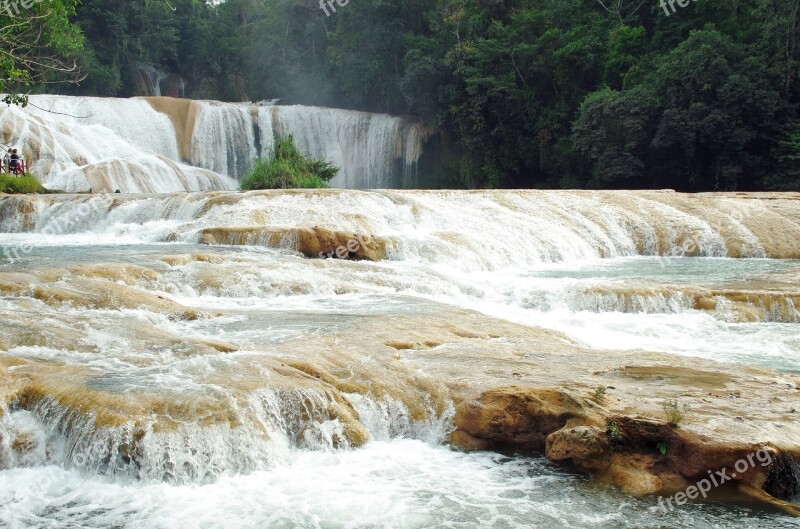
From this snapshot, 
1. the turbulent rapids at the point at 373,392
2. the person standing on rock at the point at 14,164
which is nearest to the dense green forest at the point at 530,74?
the turbulent rapids at the point at 373,392

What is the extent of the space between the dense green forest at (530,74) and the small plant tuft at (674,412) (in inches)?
841

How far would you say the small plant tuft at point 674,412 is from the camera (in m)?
5.34

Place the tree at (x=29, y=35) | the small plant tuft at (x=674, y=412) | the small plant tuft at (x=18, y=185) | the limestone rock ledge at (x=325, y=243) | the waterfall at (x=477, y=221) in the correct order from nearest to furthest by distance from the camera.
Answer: the small plant tuft at (x=674, y=412)
the tree at (x=29, y=35)
the limestone rock ledge at (x=325, y=243)
the waterfall at (x=477, y=221)
the small plant tuft at (x=18, y=185)

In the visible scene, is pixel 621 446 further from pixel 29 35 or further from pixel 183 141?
pixel 183 141

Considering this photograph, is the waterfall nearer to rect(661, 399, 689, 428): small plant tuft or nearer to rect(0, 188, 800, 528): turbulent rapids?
rect(0, 188, 800, 528): turbulent rapids

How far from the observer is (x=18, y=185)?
63.9 ft

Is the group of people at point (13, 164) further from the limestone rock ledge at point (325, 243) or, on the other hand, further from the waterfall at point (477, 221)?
the limestone rock ledge at point (325, 243)

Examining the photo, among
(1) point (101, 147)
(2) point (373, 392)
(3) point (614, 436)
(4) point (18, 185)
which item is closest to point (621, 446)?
(3) point (614, 436)

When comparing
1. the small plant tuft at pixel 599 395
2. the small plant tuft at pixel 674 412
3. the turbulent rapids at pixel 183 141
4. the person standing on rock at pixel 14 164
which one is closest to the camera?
the small plant tuft at pixel 674 412

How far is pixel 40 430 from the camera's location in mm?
5473

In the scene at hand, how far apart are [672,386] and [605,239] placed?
36.7 ft

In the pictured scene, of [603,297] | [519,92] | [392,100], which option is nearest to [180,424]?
[603,297]

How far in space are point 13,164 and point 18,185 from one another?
5.09 ft

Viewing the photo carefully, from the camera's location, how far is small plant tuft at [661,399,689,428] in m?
5.34
